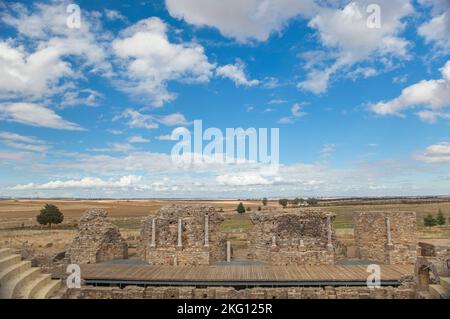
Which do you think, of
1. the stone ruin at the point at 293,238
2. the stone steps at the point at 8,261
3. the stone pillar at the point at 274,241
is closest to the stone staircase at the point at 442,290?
the stone ruin at the point at 293,238

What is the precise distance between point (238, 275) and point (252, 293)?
10.6ft

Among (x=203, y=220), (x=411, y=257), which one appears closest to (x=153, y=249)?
(x=203, y=220)

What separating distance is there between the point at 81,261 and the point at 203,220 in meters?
7.63

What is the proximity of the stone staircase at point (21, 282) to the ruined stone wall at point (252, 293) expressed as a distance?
6.41ft

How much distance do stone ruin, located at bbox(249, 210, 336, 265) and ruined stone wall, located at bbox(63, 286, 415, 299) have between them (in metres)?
4.85

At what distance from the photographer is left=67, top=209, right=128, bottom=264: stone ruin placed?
21203 millimetres

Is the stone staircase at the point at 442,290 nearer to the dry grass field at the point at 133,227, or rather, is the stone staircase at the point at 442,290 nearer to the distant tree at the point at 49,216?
the dry grass field at the point at 133,227

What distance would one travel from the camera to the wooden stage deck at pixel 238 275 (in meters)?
16.9

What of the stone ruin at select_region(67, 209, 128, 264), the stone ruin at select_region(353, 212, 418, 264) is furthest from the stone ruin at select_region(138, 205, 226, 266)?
the stone ruin at select_region(353, 212, 418, 264)

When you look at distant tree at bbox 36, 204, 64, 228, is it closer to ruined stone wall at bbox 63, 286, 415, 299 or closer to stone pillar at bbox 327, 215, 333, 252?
ruined stone wall at bbox 63, 286, 415, 299

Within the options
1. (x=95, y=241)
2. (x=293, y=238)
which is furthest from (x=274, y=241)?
(x=95, y=241)

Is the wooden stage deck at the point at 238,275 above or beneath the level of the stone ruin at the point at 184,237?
beneath

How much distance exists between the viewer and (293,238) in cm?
2073
